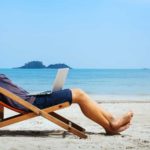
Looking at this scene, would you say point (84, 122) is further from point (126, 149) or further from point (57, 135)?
point (126, 149)

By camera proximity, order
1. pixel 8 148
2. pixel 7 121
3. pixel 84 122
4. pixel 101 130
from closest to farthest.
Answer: pixel 8 148
pixel 7 121
pixel 101 130
pixel 84 122

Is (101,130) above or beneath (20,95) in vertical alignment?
beneath

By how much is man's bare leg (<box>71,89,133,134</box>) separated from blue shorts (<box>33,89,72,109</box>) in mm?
86

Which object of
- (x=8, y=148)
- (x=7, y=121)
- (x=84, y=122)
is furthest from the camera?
(x=84, y=122)

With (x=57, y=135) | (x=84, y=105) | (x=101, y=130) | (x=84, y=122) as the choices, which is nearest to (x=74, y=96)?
(x=84, y=105)

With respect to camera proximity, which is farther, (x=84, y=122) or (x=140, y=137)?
(x=84, y=122)

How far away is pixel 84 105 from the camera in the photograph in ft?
25.6

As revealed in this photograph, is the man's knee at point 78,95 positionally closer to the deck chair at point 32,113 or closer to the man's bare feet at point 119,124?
the deck chair at point 32,113

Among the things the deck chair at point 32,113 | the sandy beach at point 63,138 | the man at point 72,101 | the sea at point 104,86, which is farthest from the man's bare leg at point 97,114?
the sea at point 104,86

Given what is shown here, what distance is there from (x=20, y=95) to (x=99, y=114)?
45.3 inches

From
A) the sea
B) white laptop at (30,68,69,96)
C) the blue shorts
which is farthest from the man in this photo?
the sea

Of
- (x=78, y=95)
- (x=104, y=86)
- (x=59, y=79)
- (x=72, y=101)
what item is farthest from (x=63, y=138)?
(x=104, y=86)

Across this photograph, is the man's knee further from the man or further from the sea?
the sea

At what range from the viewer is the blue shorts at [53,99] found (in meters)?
7.68
